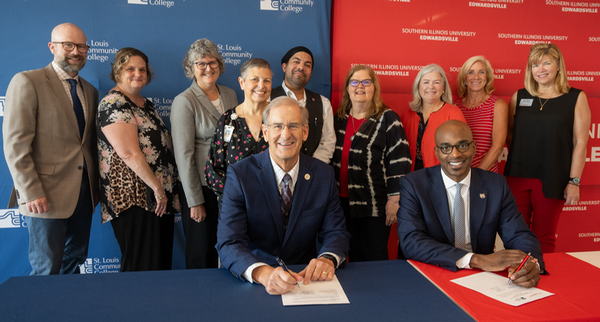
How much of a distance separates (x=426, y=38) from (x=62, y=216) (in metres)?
3.63

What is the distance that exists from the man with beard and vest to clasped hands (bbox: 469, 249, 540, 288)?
142 cm

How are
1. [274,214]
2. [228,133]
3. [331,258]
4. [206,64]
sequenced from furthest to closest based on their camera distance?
[206,64]
[228,133]
[274,214]
[331,258]

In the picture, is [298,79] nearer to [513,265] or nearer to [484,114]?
[484,114]

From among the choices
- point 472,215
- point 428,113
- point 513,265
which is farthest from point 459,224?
point 428,113

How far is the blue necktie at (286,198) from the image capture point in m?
1.87

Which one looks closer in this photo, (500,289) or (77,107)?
(500,289)

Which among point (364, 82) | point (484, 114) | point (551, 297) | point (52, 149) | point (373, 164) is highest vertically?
point (364, 82)

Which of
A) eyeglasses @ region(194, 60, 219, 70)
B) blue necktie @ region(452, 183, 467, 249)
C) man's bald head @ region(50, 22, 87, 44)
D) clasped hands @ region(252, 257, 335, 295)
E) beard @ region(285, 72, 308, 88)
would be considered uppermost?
man's bald head @ region(50, 22, 87, 44)

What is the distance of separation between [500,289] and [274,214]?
41.1 inches

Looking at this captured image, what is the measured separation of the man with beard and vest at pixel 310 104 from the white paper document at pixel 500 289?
147cm

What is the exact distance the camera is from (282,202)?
1.87m

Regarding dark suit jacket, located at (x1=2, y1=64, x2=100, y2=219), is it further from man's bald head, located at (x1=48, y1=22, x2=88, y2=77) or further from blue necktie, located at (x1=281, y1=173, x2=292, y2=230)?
blue necktie, located at (x1=281, y1=173, x2=292, y2=230)

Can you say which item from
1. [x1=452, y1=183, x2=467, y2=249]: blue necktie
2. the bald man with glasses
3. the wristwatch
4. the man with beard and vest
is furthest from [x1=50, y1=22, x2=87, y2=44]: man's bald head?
[x1=452, y1=183, x2=467, y2=249]: blue necktie

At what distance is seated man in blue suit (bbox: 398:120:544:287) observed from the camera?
5.91 ft
